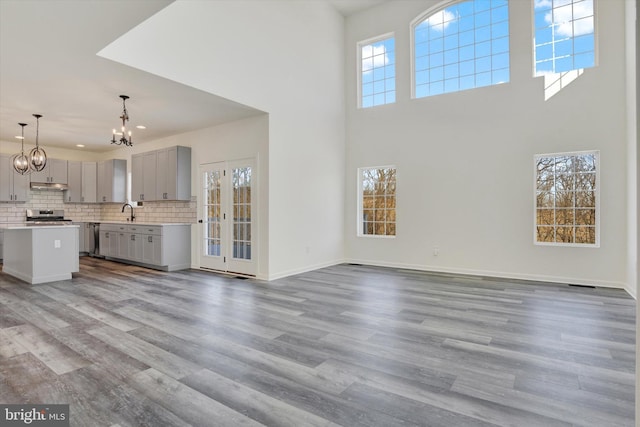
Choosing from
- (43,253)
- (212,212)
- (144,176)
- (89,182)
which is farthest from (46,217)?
(212,212)

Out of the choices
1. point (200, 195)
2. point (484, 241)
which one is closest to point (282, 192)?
point (200, 195)

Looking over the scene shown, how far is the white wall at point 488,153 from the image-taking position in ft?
16.7

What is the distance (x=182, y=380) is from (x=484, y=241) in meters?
5.29

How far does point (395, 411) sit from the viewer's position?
1981 mm

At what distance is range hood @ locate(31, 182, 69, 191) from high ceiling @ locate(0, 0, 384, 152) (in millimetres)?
1057

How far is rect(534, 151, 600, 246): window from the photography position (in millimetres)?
5277

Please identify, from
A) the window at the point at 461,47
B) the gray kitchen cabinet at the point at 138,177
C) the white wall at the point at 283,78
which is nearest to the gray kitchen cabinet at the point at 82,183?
the gray kitchen cabinet at the point at 138,177

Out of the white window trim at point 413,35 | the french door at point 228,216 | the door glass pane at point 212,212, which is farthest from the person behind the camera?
the white window trim at point 413,35

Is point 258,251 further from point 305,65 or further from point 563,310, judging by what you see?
point 563,310

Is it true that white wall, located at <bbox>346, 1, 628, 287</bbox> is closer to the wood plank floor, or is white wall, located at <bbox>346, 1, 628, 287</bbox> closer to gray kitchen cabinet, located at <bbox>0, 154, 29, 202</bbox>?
the wood plank floor

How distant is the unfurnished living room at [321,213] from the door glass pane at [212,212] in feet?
0.19

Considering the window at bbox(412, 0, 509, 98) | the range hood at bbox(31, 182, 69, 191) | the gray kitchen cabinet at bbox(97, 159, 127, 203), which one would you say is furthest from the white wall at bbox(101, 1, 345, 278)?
the range hood at bbox(31, 182, 69, 191)

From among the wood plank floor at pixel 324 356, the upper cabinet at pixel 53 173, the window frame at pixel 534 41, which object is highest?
the window frame at pixel 534 41

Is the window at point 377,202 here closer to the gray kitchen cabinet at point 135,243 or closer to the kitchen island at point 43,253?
the gray kitchen cabinet at point 135,243
